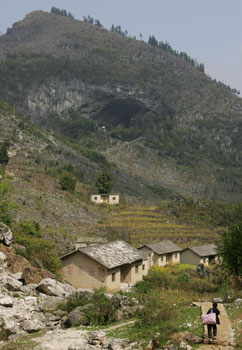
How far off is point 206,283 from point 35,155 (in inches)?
2886

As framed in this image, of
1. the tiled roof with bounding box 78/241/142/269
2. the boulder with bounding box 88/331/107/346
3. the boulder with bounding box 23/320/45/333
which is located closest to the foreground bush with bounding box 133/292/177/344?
the boulder with bounding box 88/331/107/346

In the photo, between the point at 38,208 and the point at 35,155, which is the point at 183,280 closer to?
the point at 38,208

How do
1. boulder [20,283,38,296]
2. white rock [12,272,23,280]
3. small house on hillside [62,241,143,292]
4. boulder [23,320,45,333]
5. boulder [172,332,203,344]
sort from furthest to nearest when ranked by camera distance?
small house on hillside [62,241,143,292]
white rock [12,272,23,280]
boulder [20,283,38,296]
boulder [23,320,45,333]
boulder [172,332,203,344]

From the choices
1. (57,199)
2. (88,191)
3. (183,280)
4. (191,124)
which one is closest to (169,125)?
(191,124)

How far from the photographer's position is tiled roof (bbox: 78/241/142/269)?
34281 millimetres

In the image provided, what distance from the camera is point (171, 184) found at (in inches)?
5256

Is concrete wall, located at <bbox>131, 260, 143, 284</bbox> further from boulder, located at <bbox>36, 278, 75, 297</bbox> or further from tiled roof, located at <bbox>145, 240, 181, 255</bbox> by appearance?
boulder, located at <bbox>36, 278, 75, 297</bbox>

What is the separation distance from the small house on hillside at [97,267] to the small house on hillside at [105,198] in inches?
1800

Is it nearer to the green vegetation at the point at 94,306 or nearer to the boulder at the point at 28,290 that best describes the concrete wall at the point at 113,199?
the boulder at the point at 28,290

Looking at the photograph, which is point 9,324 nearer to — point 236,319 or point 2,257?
point 2,257

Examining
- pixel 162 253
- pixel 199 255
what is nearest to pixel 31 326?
pixel 162 253

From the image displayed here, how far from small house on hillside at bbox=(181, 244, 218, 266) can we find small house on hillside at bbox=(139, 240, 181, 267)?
0.85 metres

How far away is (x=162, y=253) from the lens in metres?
52.3

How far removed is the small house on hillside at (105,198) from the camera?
83.2 metres
